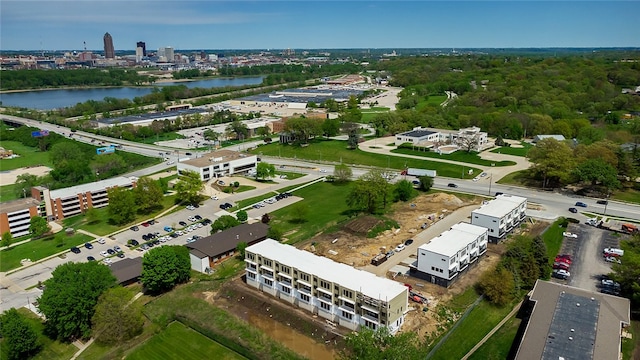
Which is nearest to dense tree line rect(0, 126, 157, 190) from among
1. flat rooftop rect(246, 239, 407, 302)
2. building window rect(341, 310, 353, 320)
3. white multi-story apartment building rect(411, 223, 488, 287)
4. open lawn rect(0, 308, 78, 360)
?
open lawn rect(0, 308, 78, 360)

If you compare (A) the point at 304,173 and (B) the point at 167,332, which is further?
(A) the point at 304,173

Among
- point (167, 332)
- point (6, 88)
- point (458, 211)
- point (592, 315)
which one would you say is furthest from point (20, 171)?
point (6, 88)

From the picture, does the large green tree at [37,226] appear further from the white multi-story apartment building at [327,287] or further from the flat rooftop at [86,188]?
the white multi-story apartment building at [327,287]

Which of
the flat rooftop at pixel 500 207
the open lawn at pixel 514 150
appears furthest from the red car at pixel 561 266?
the open lawn at pixel 514 150

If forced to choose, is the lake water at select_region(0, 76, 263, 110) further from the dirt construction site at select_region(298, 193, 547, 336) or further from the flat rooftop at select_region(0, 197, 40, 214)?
the dirt construction site at select_region(298, 193, 547, 336)

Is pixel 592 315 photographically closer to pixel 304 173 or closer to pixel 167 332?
pixel 167 332

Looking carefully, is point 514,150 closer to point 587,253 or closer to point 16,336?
A: point 587,253

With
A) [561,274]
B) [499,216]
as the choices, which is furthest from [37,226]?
[561,274]
